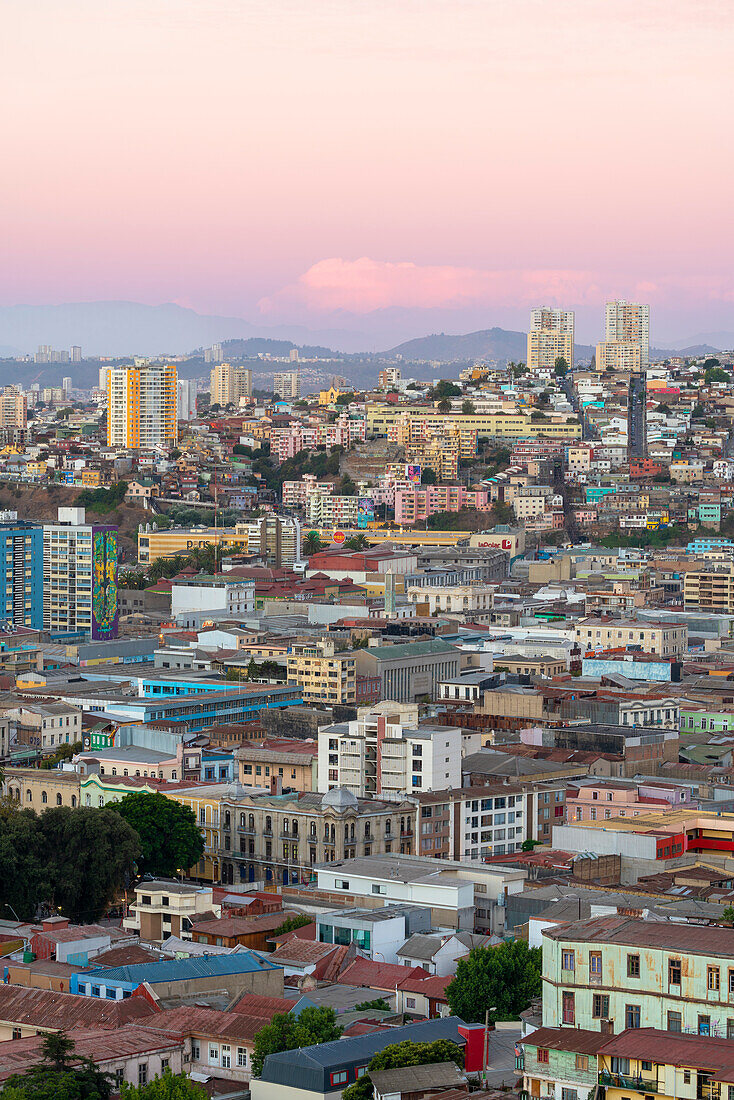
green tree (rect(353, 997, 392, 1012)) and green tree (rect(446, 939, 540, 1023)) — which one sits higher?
green tree (rect(446, 939, 540, 1023))

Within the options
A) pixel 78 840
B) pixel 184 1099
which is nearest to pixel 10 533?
pixel 78 840

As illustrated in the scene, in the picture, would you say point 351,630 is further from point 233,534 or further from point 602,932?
point 602,932

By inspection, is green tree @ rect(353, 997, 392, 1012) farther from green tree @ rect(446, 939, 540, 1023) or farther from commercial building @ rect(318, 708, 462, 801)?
commercial building @ rect(318, 708, 462, 801)

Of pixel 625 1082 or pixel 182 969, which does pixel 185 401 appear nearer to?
pixel 182 969

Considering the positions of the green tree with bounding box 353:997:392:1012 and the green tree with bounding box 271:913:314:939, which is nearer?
the green tree with bounding box 353:997:392:1012

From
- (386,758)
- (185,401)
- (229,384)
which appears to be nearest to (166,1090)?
(386,758)

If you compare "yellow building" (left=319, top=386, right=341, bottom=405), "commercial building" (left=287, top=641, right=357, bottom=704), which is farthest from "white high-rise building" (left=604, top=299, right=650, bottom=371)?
"commercial building" (left=287, top=641, right=357, bottom=704)

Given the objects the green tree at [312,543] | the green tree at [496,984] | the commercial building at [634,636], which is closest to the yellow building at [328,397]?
the green tree at [312,543]
